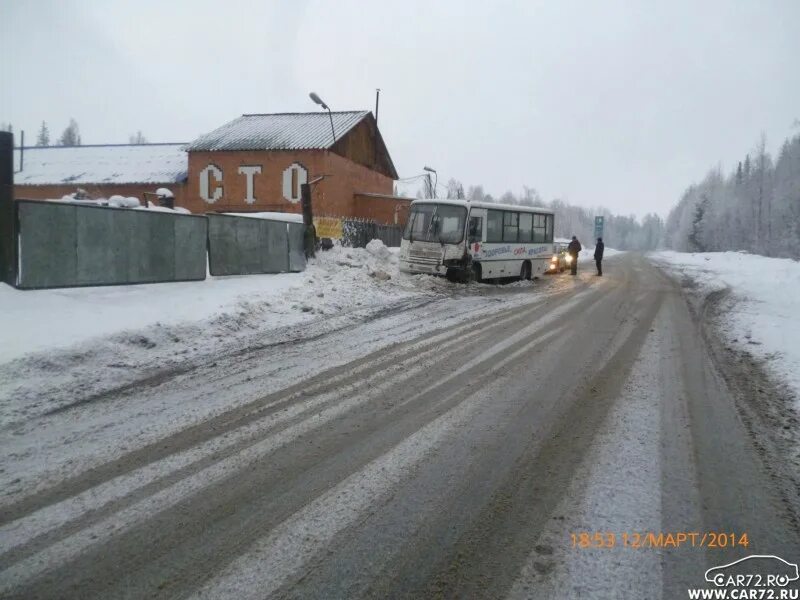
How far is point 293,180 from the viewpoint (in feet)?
107

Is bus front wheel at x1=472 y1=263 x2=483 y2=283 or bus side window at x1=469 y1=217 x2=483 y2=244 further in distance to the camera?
bus front wheel at x1=472 y1=263 x2=483 y2=283

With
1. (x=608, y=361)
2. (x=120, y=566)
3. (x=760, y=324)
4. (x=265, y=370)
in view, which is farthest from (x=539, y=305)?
(x=120, y=566)

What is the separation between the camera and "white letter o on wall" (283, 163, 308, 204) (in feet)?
106

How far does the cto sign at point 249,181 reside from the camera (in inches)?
1278

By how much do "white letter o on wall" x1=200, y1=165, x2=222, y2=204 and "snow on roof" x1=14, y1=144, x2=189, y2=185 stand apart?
283 cm

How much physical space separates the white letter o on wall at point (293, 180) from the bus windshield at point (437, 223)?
14.9 meters

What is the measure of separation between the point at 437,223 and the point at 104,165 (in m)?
32.9

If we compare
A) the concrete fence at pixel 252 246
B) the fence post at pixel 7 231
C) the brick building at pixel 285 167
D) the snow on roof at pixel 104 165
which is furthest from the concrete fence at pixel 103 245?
the snow on roof at pixel 104 165

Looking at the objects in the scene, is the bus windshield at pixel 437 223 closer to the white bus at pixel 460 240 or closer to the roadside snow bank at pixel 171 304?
the white bus at pixel 460 240

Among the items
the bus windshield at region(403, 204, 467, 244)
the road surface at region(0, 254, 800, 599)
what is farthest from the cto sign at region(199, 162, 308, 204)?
the road surface at region(0, 254, 800, 599)

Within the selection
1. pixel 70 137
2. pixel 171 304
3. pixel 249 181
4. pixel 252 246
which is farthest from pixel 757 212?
pixel 70 137

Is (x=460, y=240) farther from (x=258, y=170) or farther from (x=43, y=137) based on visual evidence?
(x=43, y=137)

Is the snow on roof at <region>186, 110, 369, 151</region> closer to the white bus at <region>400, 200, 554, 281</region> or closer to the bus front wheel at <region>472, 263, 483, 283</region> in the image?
the white bus at <region>400, 200, 554, 281</region>

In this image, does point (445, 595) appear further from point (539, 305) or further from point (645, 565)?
point (539, 305)
